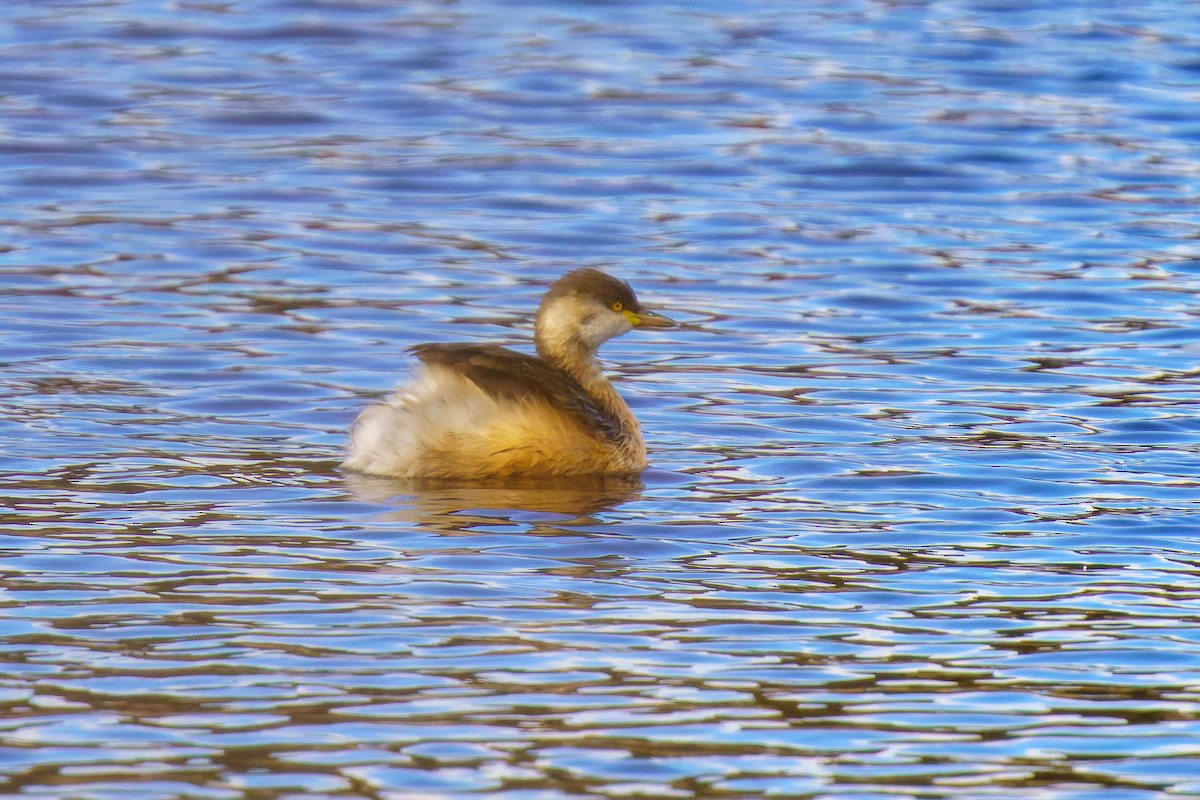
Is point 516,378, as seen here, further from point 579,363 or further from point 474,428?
point 579,363

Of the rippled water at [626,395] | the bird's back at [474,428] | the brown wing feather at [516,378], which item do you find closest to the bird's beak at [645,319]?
the rippled water at [626,395]

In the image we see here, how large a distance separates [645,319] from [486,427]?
1154 millimetres

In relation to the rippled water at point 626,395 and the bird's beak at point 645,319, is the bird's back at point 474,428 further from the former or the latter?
the bird's beak at point 645,319

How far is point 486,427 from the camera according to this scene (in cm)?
823

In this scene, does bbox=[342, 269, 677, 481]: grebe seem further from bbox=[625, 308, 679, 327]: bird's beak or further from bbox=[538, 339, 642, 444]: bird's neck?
bbox=[625, 308, 679, 327]: bird's beak

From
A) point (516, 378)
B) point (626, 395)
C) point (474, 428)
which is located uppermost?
point (516, 378)

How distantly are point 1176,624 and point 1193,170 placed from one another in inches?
335

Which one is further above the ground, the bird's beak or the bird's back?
the bird's beak

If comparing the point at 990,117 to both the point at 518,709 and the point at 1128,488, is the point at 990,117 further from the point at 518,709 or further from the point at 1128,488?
the point at 518,709

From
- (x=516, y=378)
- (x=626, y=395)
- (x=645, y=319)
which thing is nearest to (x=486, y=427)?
(x=516, y=378)

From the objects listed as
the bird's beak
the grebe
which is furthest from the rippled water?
the bird's beak

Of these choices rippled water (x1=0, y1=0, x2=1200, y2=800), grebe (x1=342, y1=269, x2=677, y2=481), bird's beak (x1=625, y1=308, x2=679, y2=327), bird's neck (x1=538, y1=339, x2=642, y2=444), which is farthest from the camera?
bird's beak (x1=625, y1=308, x2=679, y2=327)

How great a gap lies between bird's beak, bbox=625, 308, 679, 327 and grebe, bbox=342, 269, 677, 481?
2.03 ft

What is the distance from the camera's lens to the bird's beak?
29.8ft
